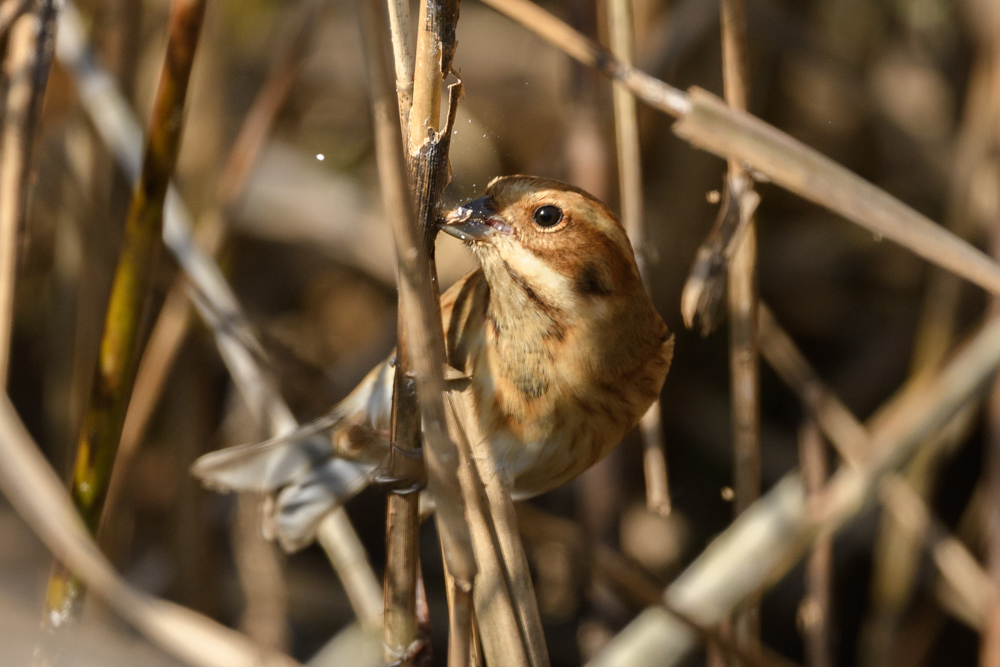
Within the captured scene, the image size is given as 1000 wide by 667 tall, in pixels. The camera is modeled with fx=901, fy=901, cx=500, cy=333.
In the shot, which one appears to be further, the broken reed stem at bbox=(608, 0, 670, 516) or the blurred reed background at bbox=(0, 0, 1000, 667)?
the blurred reed background at bbox=(0, 0, 1000, 667)

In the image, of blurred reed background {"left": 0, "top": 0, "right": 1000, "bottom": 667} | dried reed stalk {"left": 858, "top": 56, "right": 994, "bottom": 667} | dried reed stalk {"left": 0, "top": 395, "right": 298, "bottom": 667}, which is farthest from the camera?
dried reed stalk {"left": 858, "top": 56, "right": 994, "bottom": 667}

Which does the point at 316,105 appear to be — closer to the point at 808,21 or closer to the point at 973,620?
the point at 808,21

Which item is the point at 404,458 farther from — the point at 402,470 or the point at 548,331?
the point at 548,331

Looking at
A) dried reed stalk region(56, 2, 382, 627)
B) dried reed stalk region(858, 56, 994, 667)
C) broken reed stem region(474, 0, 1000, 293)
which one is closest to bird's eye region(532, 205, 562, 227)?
broken reed stem region(474, 0, 1000, 293)

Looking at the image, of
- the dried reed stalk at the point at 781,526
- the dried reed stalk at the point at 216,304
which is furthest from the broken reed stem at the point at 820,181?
the dried reed stalk at the point at 216,304

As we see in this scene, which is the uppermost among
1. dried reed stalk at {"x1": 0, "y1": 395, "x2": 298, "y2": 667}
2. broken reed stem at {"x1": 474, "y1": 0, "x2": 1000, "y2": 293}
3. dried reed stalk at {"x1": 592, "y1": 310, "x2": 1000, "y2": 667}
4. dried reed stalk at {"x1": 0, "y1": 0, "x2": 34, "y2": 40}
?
dried reed stalk at {"x1": 0, "y1": 0, "x2": 34, "y2": 40}

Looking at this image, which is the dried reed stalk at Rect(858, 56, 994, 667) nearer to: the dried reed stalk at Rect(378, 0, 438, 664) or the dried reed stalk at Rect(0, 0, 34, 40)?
the dried reed stalk at Rect(378, 0, 438, 664)
